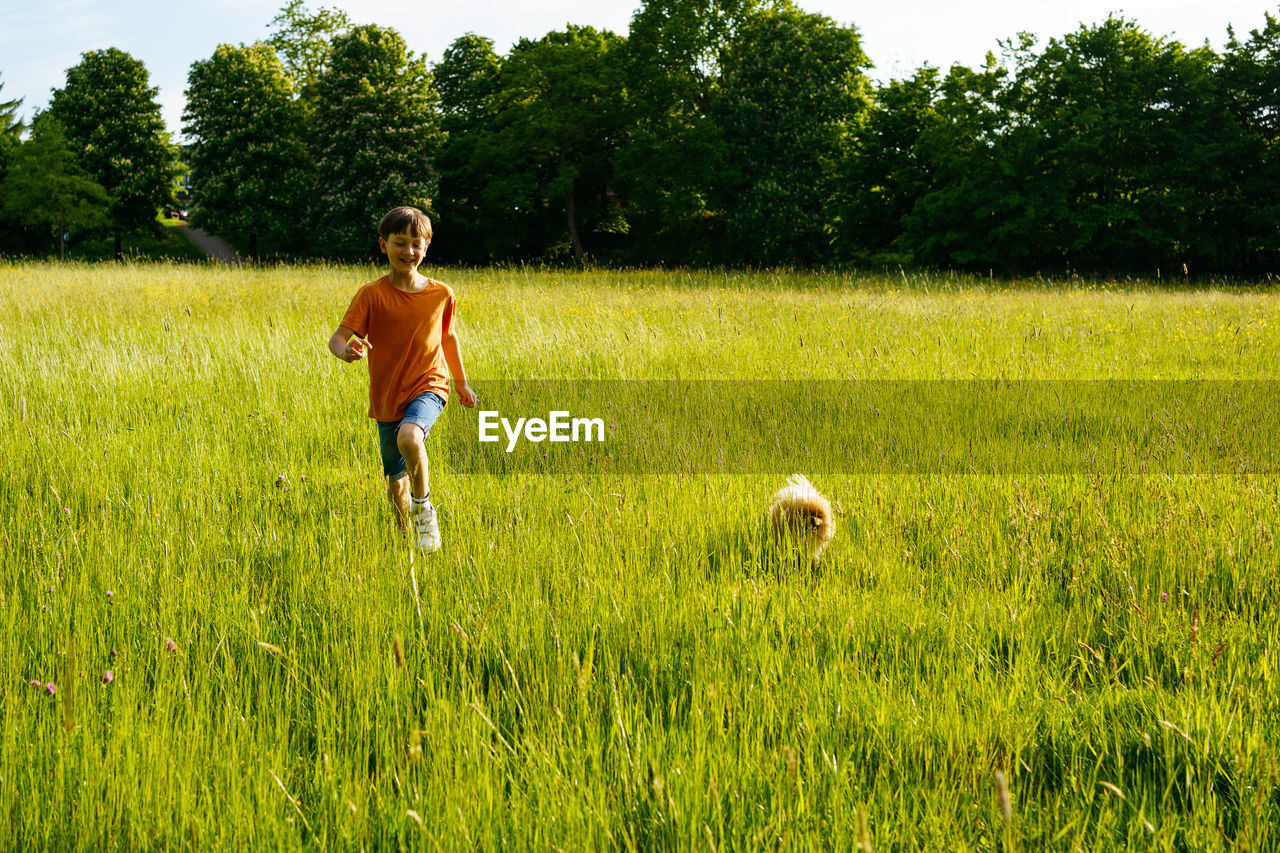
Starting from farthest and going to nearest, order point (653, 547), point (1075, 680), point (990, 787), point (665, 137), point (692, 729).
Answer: point (665, 137)
point (653, 547)
point (1075, 680)
point (692, 729)
point (990, 787)

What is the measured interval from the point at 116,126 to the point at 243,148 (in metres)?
9.83

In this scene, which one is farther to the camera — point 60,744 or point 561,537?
point 561,537

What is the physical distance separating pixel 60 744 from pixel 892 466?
3.99m

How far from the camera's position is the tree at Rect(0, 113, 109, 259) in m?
39.0

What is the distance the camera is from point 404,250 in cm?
350

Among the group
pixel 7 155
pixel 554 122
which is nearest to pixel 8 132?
pixel 7 155

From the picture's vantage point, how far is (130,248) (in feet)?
145

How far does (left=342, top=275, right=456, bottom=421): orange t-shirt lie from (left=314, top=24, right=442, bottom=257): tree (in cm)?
3438

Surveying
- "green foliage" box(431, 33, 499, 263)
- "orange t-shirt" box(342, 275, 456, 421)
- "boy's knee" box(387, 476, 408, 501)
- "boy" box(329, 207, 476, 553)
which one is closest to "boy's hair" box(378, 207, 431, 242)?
"boy" box(329, 207, 476, 553)

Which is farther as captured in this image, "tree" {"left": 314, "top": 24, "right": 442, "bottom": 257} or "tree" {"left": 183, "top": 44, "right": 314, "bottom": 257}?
"tree" {"left": 183, "top": 44, "right": 314, "bottom": 257}

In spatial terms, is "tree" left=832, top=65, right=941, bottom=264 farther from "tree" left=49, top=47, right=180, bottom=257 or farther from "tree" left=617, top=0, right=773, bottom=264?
"tree" left=49, top=47, right=180, bottom=257

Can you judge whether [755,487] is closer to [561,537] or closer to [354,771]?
[561,537]

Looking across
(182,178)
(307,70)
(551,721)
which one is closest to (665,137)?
(307,70)

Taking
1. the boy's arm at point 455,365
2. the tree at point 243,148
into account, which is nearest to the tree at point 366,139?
the tree at point 243,148
